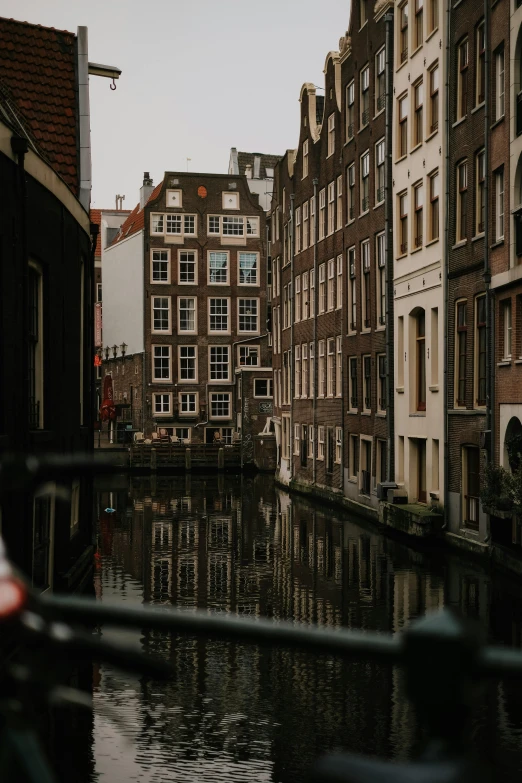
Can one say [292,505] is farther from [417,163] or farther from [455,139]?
[455,139]

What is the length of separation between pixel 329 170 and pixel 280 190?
11326 mm

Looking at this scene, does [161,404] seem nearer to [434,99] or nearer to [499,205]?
[434,99]

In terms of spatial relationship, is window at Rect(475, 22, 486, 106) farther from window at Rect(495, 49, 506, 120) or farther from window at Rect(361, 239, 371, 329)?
window at Rect(361, 239, 371, 329)

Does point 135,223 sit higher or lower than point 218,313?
higher

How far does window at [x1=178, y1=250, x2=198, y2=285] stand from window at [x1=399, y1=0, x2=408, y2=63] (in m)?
37.1

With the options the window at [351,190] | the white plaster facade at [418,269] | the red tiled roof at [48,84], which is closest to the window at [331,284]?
the window at [351,190]

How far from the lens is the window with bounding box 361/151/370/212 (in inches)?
1495

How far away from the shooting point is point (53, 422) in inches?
645

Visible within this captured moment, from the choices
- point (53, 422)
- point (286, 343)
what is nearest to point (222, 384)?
point (286, 343)

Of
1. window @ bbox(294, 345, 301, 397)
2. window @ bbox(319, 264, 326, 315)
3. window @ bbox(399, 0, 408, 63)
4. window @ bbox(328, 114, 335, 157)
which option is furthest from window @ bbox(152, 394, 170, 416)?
window @ bbox(399, 0, 408, 63)

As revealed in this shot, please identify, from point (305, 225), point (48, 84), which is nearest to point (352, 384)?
point (305, 225)

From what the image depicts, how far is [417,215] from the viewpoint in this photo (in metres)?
32.1

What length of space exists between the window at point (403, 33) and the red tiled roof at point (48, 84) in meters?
15.6

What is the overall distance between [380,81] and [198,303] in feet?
115
